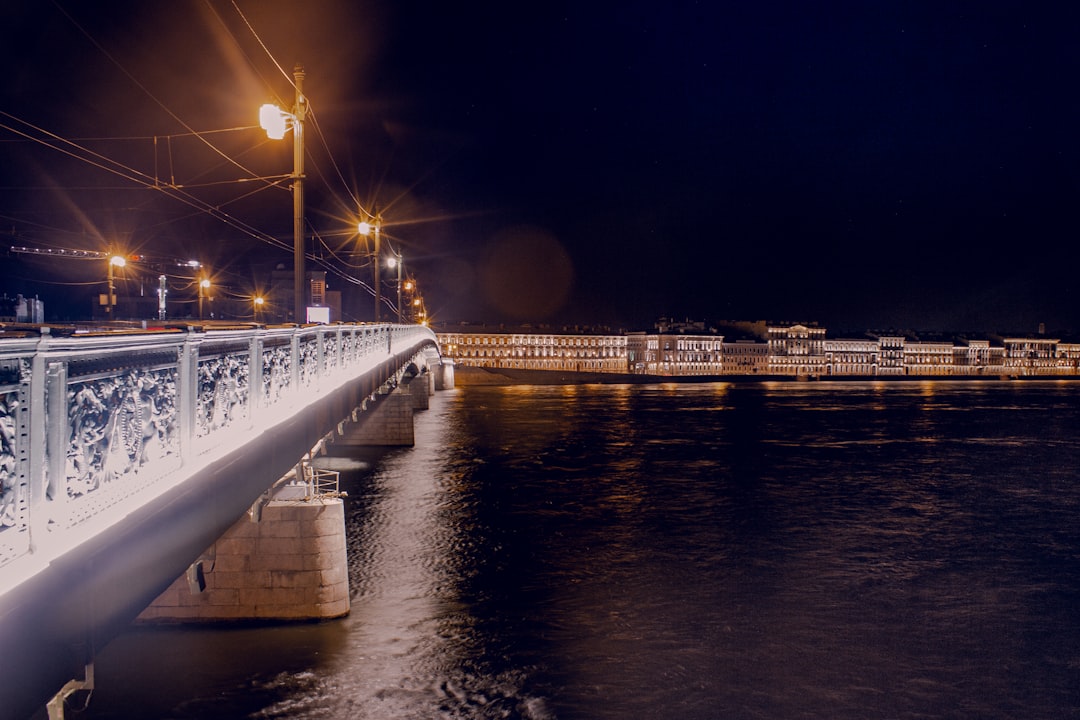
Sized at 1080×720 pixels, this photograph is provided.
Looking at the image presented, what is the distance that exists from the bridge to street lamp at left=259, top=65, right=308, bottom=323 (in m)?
5.54

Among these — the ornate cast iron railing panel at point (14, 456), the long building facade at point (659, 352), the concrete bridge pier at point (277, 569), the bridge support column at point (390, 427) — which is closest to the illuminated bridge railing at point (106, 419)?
the ornate cast iron railing panel at point (14, 456)

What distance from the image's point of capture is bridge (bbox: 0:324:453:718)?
4.11 meters

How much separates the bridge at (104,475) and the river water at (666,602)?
749 cm

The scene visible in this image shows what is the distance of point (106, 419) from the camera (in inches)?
208

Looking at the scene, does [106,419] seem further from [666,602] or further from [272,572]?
[666,602]

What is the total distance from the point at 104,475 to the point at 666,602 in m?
15.0

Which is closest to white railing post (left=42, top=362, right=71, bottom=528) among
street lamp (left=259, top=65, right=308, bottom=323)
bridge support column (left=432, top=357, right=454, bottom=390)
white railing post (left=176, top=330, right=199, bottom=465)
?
white railing post (left=176, top=330, right=199, bottom=465)

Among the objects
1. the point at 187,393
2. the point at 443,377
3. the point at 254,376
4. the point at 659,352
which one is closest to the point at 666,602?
the point at 254,376

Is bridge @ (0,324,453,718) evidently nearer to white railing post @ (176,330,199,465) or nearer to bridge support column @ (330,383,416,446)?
white railing post @ (176,330,199,465)

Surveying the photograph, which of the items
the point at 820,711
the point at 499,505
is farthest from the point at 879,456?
the point at 820,711

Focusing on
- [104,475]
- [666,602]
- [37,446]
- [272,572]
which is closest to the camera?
[37,446]

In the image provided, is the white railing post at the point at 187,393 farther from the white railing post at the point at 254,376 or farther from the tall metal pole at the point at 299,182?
the tall metal pole at the point at 299,182

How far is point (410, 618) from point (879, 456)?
1250 inches

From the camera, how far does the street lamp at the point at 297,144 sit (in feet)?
42.2
